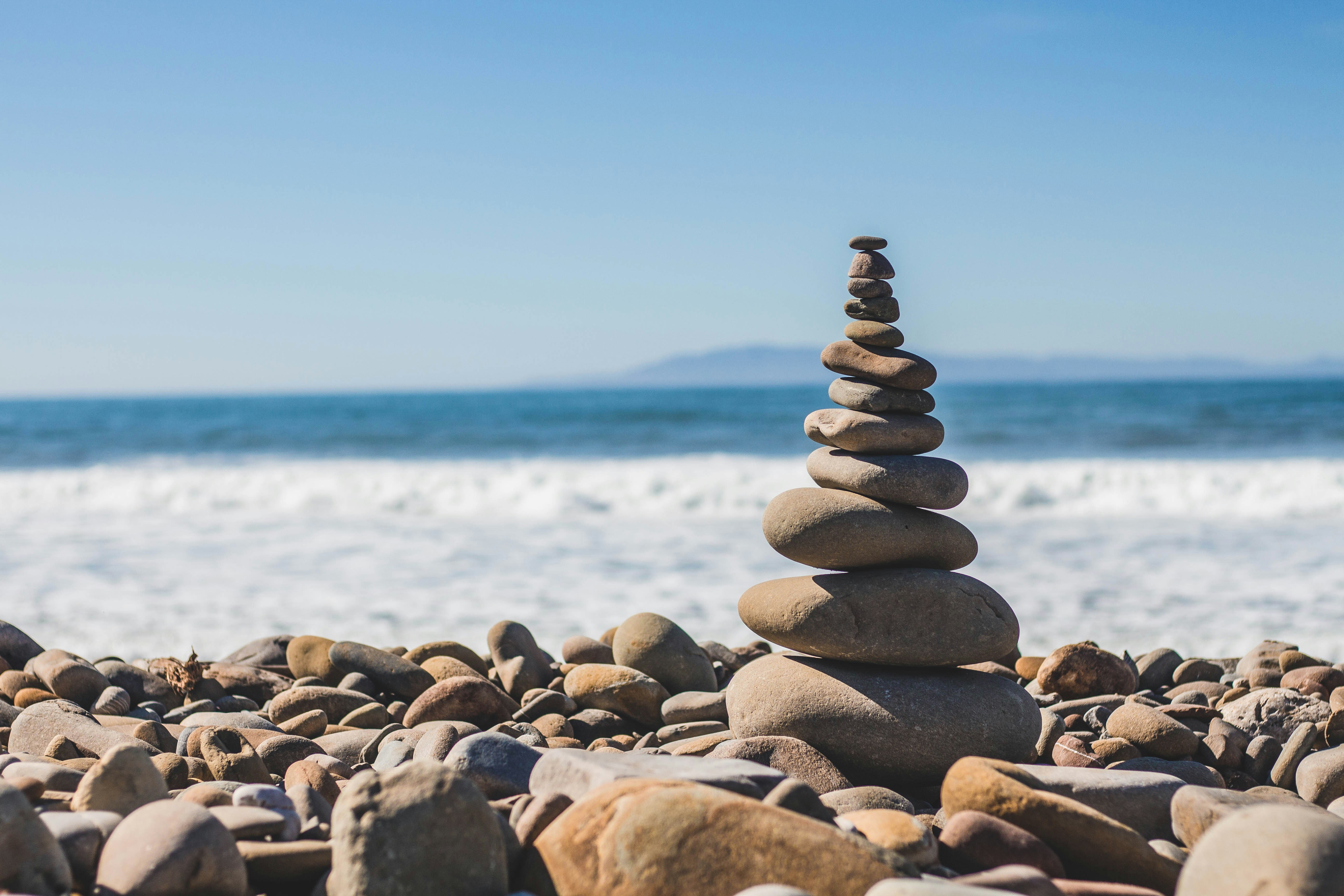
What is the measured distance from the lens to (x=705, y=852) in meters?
2.26

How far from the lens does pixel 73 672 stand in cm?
470

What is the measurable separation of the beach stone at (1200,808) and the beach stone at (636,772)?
1190mm

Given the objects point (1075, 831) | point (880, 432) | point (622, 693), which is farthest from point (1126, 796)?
point (622, 693)

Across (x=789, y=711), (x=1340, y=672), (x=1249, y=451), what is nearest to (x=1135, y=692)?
(x=1340, y=672)

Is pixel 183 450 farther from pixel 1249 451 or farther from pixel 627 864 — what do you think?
pixel 627 864

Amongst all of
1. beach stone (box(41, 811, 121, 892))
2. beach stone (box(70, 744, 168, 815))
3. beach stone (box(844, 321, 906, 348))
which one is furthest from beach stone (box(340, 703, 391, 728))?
beach stone (box(844, 321, 906, 348))

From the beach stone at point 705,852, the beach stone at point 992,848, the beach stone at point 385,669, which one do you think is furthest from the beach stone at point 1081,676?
the beach stone at point 385,669

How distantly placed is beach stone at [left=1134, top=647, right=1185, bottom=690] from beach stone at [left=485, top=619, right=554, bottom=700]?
3.15 meters

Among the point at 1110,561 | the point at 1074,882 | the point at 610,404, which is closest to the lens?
the point at 1074,882

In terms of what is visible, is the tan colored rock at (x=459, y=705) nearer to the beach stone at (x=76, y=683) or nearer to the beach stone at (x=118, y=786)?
the beach stone at (x=76, y=683)

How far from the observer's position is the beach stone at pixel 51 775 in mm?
3051

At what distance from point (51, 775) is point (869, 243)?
11.1 feet

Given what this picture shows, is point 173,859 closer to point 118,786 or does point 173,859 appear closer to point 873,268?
point 118,786

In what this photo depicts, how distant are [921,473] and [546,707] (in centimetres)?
204
